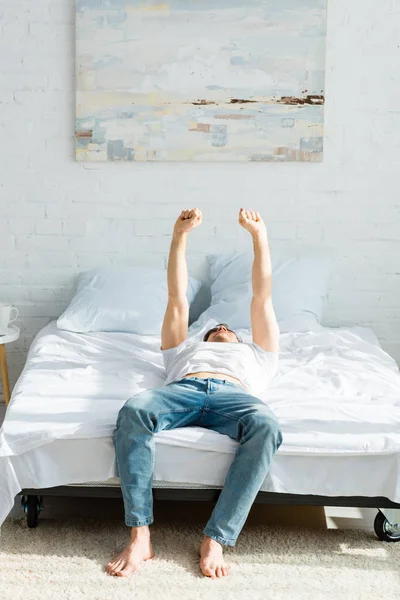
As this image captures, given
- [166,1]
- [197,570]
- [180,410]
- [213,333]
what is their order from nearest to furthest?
[197,570], [180,410], [213,333], [166,1]

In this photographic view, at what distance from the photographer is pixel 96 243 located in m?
4.21

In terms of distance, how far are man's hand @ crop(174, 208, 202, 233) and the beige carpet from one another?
43.6 inches

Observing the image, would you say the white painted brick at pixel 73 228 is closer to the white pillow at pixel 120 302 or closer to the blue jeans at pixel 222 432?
the white pillow at pixel 120 302

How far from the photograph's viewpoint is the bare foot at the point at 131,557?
2.45m

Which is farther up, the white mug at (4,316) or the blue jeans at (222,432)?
the white mug at (4,316)

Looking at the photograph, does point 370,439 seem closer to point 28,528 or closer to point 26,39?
point 28,528

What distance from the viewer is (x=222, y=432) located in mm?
2623

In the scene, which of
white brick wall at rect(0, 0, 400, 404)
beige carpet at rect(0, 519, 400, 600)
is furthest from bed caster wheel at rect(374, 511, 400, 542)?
white brick wall at rect(0, 0, 400, 404)

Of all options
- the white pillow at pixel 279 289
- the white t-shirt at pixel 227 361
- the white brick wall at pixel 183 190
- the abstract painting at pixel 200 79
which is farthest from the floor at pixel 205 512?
the abstract painting at pixel 200 79

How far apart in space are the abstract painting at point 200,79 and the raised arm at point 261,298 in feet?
3.58

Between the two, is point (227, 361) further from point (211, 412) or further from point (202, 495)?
point (202, 495)

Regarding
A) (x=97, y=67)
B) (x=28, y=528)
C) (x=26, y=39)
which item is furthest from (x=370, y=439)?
(x=26, y=39)

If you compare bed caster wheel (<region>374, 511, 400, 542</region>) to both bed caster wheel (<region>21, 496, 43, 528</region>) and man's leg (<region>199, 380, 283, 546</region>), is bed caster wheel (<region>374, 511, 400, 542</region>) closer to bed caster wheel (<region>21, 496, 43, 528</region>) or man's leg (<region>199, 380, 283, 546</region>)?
man's leg (<region>199, 380, 283, 546</region>)

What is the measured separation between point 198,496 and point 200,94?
2177mm
